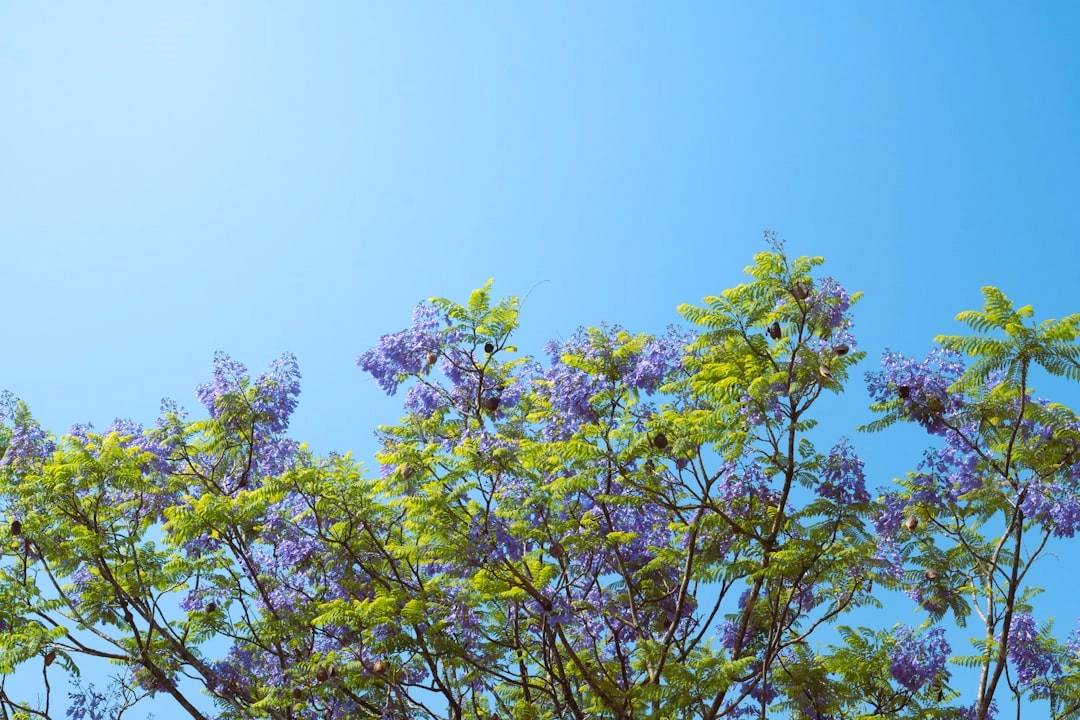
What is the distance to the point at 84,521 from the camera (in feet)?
34.0

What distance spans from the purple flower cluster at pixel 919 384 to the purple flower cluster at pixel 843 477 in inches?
28.7

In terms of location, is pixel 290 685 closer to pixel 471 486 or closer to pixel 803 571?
pixel 471 486

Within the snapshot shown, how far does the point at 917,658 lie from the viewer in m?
10.2

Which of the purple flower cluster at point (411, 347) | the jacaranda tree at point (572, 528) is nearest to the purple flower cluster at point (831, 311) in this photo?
the jacaranda tree at point (572, 528)

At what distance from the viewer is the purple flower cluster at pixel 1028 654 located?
1116 centimetres

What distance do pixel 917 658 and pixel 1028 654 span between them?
6.32 ft

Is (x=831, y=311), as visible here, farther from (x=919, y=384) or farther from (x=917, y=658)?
(x=917, y=658)

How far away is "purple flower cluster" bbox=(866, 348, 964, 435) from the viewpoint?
31.7 ft

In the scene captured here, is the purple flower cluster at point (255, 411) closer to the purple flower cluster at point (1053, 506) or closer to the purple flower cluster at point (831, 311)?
the purple flower cluster at point (831, 311)

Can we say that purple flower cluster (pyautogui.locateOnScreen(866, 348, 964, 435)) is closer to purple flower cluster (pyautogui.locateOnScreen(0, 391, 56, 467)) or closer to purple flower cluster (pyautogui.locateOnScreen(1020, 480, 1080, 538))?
purple flower cluster (pyautogui.locateOnScreen(1020, 480, 1080, 538))

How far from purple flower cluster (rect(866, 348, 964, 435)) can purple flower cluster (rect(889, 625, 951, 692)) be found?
7.68ft

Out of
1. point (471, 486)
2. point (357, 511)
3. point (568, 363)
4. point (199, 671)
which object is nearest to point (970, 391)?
point (568, 363)

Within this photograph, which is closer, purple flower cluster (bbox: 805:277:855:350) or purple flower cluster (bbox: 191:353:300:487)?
purple flower cluster (bbox: 805:277:855:350)

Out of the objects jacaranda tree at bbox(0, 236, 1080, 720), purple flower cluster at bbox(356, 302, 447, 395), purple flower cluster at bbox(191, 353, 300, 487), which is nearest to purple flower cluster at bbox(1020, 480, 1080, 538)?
jacaranda tree at bbox(0, 236, 1080, 720)
